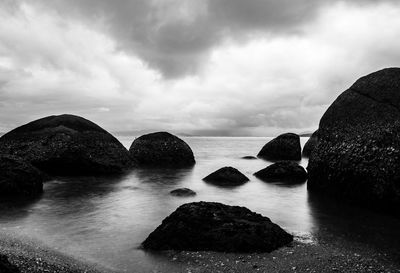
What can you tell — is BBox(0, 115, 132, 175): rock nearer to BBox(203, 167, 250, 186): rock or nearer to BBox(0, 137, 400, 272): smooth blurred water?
BBox(0, 137, 400, 272): smooth blurred water

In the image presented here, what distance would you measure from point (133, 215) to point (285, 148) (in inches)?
996

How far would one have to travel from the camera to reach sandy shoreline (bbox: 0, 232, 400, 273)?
6.16m

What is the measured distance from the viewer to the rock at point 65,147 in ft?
62.9

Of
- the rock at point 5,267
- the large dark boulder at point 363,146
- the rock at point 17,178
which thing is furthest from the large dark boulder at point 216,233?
the rock at point 17,178

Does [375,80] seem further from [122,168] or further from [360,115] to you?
[122,168]

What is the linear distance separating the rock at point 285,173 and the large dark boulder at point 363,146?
2689 millimetres

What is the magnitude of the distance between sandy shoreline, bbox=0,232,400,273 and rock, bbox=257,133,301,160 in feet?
86.4

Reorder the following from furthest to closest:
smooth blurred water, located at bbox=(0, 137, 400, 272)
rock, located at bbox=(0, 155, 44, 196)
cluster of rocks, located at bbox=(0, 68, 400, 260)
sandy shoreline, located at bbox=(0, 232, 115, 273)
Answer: rock, located at bbox=(0, 155, 44, 196) → smooth blurred water, located at bbox=(0, 137, 400, 272) → cluster of rocks, located at bbox=(0, 68, 400, 260) → sandy shoreline, located at bbox=(0, 232, 115, 273)

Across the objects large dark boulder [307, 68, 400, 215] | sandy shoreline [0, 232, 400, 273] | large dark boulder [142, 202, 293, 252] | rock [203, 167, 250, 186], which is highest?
large dark boulder [307, 68, 400, 215]

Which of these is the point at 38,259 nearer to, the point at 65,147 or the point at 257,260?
the point at 257,260

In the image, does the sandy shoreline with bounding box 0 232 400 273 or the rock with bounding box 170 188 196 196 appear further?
the rock with bounding box 170 188 196 196

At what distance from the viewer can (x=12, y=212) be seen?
10.4 meters

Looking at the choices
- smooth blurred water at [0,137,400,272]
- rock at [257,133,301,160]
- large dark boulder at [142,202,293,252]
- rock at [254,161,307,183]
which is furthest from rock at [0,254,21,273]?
rock at [257,133,301,160]

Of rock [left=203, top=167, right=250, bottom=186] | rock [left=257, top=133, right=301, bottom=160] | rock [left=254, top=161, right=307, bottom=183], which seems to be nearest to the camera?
rock [left=203, top=167, right=250, bottom=186]
